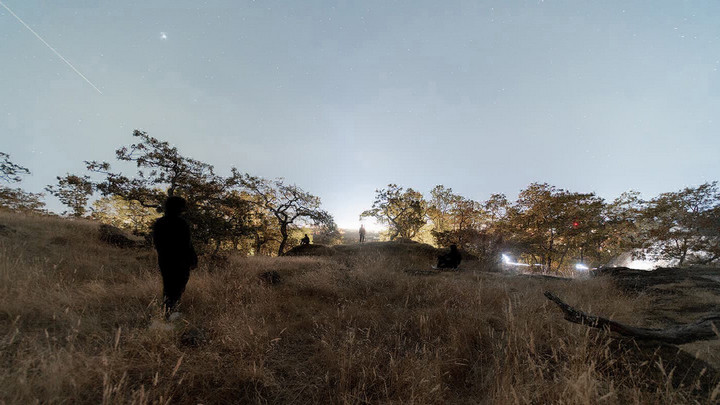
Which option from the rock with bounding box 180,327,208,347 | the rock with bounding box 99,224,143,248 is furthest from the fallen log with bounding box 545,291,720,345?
the rock with bounding box 99,224,143,248

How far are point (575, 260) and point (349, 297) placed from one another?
168 ft

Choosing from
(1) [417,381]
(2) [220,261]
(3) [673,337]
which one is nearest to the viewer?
(1) [417,381]

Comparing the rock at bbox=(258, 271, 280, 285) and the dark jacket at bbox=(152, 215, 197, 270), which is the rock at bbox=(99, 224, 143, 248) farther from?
the dark jacket at bbox=(152, 215, 197, 270)

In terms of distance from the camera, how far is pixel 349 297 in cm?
535

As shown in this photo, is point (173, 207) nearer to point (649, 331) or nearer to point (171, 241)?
point (171, 241)

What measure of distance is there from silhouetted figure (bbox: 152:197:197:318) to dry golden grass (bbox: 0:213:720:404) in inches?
11.2

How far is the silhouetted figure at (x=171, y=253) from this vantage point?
3877mm

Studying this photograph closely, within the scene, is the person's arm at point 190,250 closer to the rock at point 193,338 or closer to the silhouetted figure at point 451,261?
the rock at point 193,338

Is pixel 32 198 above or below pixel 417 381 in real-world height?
above

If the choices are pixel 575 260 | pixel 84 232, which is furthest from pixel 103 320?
pixel 575 260

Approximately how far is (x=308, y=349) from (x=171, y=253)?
286cm

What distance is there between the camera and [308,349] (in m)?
3.24

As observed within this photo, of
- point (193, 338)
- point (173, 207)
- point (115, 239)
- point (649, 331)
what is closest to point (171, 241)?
point (173, 207)

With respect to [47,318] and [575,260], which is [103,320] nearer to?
[47,318]
